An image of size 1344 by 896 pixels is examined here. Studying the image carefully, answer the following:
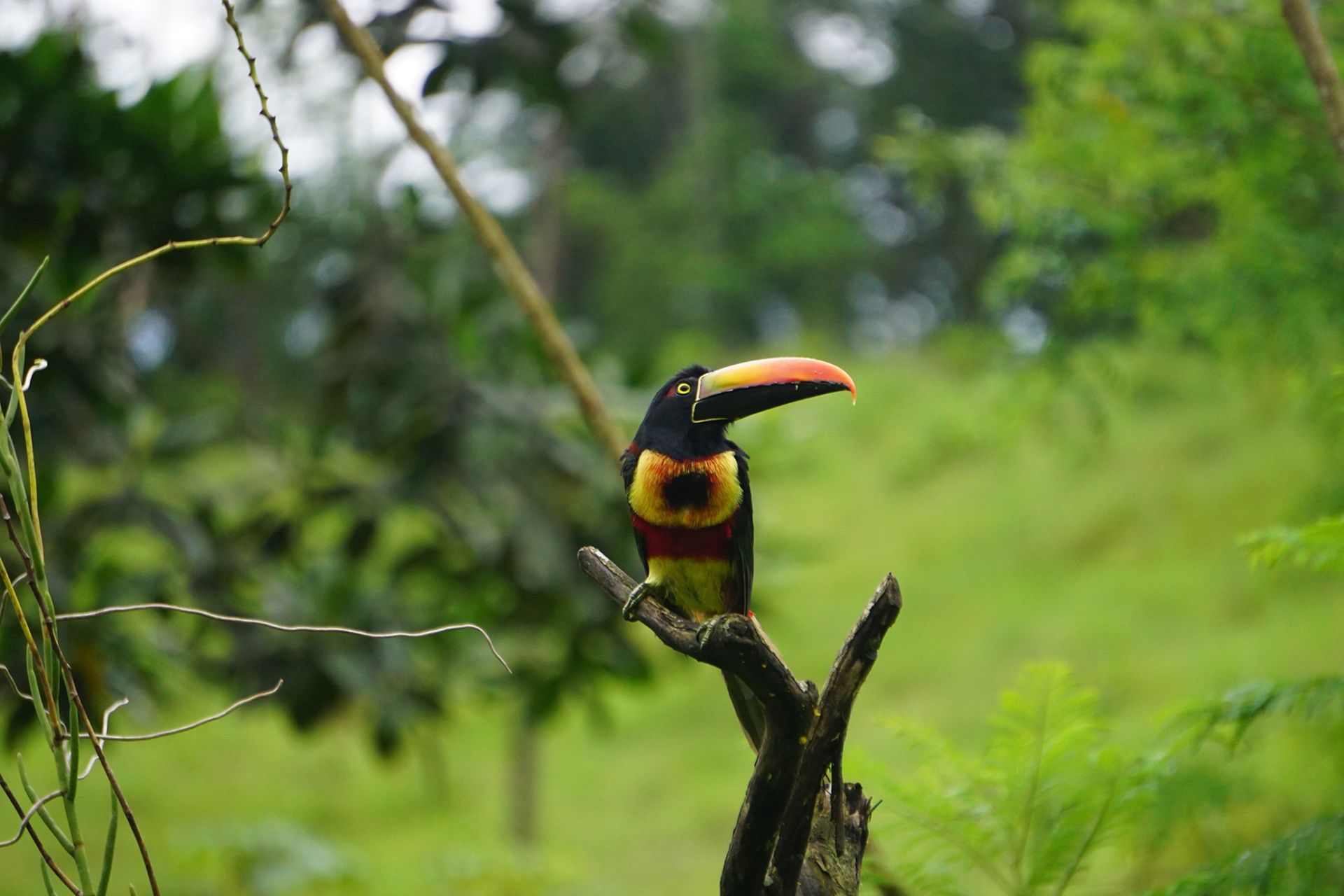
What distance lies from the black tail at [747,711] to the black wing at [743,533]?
1.28ft

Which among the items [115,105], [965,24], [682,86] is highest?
[682,86]

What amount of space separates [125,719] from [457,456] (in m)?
2.06

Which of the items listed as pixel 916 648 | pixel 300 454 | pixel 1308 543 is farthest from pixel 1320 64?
pixel 916 648

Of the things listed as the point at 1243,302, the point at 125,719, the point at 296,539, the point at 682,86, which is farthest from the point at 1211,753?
the point at 682,86

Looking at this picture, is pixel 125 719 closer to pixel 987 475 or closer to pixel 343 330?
pixel 343 330

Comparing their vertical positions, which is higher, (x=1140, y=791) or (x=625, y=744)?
(x=625, y=744)

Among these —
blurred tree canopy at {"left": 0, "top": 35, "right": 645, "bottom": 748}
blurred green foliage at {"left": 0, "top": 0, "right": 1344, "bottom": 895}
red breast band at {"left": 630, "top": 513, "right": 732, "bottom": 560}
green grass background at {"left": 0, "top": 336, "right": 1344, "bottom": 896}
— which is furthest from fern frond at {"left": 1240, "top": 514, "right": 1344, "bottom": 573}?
green grass background at {"left": 0, "top": 336, "right": 1344, "bottom": 896}

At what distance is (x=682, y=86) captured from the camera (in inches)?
811

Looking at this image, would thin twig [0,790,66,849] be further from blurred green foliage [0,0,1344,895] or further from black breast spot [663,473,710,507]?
blurred green foliage [0,0,1344,895]

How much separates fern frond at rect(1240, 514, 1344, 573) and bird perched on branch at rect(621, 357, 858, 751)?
79 centimetres

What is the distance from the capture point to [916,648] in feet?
33.1

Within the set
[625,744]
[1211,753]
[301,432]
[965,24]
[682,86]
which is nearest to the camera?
[301,432]

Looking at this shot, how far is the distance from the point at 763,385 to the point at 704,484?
0.38 metres

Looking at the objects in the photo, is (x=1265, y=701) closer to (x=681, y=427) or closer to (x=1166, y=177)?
(x=681, y=427)
